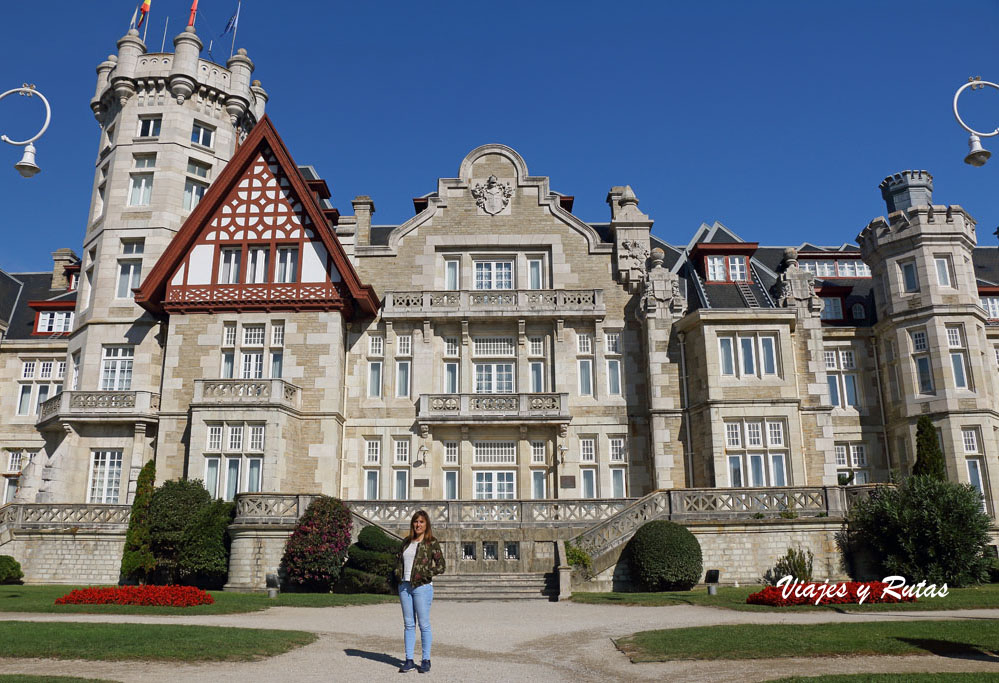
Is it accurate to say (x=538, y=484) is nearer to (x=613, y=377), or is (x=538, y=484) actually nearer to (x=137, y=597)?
(x=613, y=377)

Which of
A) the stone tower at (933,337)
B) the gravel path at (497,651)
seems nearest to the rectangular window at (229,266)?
the gravel path at (497,651)

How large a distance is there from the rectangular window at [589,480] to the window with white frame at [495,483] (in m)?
2.71

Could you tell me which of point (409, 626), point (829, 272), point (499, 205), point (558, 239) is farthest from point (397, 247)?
point (409, 626)

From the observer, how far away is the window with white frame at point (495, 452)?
3148 cm

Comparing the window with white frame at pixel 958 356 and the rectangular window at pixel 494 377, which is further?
the rectangular window at pixel 494 377

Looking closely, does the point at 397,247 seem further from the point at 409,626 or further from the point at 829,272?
the point at 409,626

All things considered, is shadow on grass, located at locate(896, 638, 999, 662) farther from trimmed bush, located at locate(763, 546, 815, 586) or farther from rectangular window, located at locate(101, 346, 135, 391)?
rectangular window, located at locate(101, 346, 135, 391)

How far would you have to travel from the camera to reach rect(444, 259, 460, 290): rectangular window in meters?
34.0

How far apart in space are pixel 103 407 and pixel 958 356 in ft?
108

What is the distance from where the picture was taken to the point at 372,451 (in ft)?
105

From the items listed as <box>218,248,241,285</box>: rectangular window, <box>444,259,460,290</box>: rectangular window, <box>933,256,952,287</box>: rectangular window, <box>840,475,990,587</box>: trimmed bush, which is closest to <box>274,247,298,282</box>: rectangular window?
<box>218,248,241,285</box>: rectangular window

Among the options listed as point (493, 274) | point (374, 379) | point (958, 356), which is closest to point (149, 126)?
point (374, 379)

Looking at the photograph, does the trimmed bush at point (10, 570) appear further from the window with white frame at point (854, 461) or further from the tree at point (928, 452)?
the tree at point (928, 452)

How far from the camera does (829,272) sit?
38.7m
